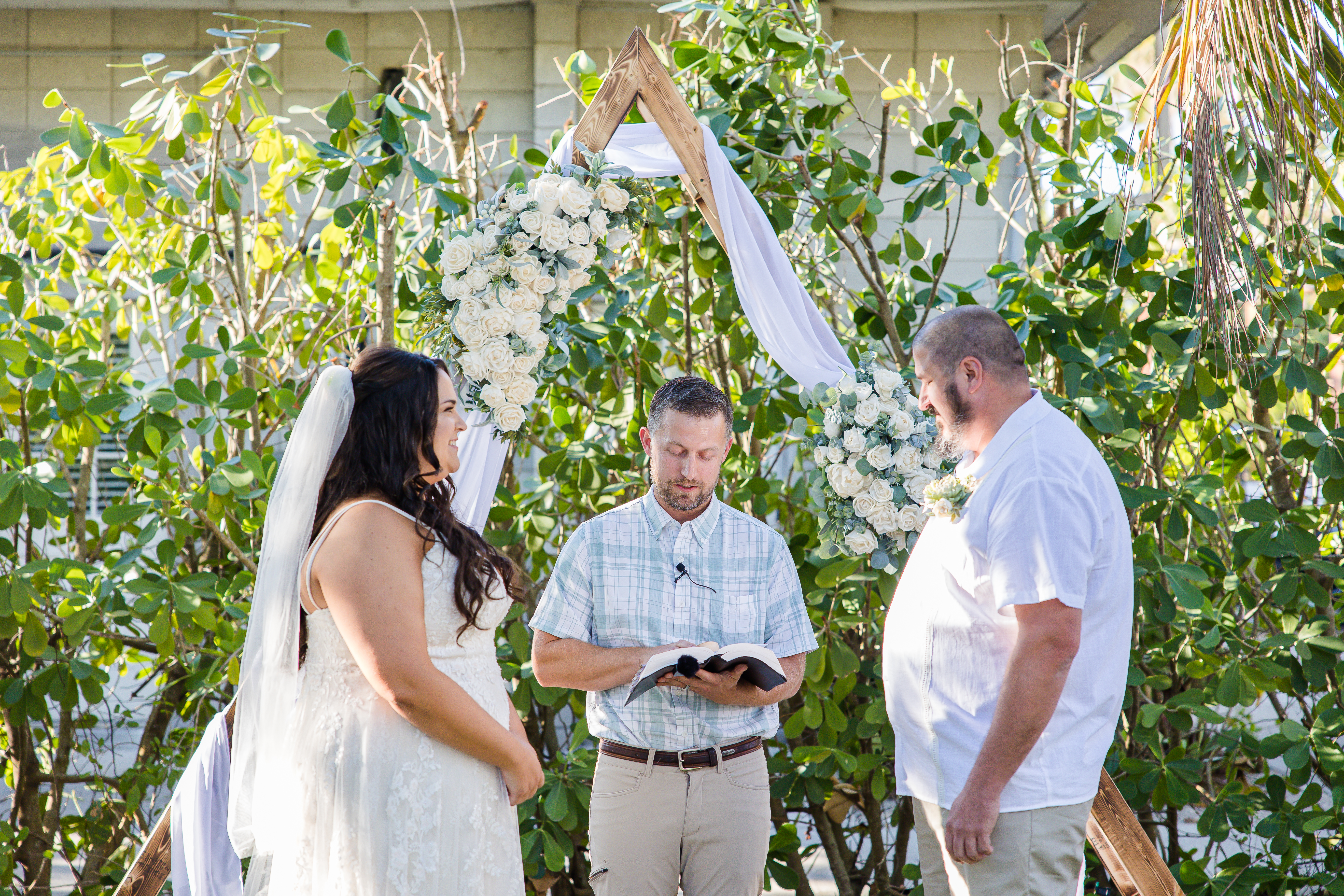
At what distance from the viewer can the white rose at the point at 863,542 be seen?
2.76m

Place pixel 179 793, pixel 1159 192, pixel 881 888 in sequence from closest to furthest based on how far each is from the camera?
pixel 179 793 → pixel 1159 192 → pixel 881 888

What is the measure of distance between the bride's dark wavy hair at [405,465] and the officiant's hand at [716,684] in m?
0.50

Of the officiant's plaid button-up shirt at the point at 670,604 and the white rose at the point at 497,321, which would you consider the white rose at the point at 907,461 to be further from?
the white rose at the point at 497,321

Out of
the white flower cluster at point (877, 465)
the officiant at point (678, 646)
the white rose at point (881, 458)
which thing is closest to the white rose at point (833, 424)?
the white flower cluster at point (877, 465)

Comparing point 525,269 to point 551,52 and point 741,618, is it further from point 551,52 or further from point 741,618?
point 551,52

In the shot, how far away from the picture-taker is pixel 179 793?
8.72 ft

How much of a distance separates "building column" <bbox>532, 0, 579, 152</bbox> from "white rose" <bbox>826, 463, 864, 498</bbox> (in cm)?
371

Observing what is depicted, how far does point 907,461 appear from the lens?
2738mm

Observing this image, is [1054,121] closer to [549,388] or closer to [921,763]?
[549,388]

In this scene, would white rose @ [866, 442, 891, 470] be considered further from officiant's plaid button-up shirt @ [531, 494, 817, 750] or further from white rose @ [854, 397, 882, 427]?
officiant's plaid button-up shirt @ [531, 494, 817, 750]

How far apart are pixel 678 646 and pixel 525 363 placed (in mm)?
885

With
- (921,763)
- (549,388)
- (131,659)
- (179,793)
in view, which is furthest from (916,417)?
(131,659)

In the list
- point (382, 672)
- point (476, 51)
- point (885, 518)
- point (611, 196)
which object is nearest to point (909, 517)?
point (885, 518)

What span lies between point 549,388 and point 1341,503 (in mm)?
2552
